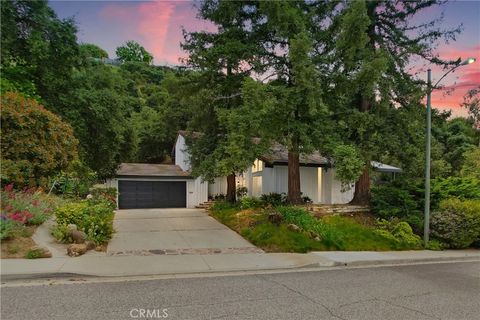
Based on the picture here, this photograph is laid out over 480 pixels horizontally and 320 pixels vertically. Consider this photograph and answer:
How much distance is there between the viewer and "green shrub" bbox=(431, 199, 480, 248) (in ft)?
43.1

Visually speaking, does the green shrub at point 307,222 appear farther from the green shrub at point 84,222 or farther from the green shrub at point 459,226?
the green shrub at point 84,222

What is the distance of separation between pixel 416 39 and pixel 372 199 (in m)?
7.17

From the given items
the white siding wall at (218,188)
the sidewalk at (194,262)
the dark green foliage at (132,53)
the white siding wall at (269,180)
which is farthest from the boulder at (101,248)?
the dark green foliage at (132,53)

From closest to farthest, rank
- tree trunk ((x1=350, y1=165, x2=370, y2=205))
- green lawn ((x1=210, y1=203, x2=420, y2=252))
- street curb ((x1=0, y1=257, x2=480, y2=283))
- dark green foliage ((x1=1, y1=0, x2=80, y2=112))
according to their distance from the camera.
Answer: street curb ((x1=0, y1=257, x2=480, y2=283)) → green lawn ((x1=210, y1=203, x2=420, y2=252)) → dark green foliage ((x1=1, y1=0, x2=80, y2=112)) → tree trunk ((x1=350, y1=165, x2=370, y2=205))

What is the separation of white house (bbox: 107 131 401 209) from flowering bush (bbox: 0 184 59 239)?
34.6ft

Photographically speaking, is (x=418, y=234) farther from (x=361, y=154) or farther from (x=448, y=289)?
(x=448, y=289)

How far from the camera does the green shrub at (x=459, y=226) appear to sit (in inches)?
517

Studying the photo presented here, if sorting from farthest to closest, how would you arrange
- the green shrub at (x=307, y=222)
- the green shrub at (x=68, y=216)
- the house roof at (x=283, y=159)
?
the house roof at (x=283, y=159), the green shrub at (x=307, y=222), the green shrub at (x=68, y=216)

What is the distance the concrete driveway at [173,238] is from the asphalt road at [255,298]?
312 cm

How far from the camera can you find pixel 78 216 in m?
11.5

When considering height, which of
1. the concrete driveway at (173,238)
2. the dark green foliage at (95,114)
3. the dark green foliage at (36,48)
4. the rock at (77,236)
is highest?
the dark green foliage at (36,48)

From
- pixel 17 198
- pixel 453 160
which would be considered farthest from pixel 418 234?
pixel 453 160

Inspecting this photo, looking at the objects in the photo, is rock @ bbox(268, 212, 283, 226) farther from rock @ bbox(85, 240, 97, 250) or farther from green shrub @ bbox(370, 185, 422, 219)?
rock @ bbox(85, 240, 97, 250)

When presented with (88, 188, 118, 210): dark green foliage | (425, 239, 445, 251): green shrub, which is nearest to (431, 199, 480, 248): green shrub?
(425, 239, 445, 251): green shrub
